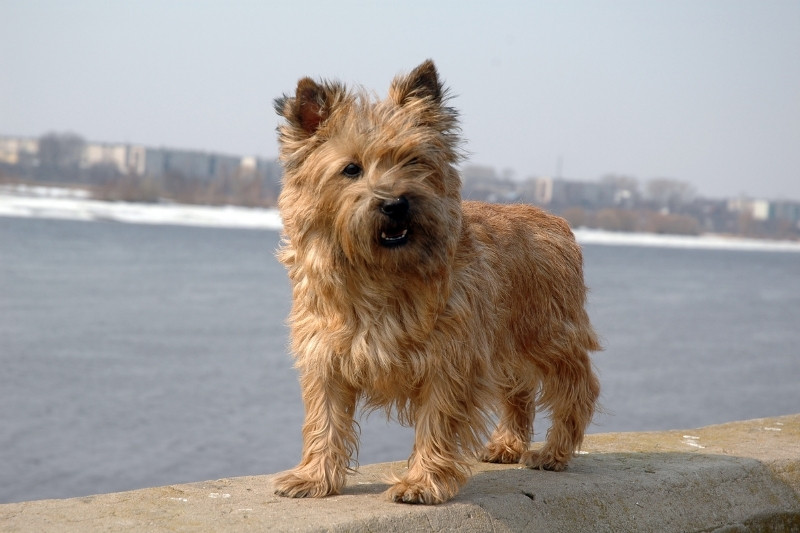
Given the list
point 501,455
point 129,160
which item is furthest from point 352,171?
point 129,160

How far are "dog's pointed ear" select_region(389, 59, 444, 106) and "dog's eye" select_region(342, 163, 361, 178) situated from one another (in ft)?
1.34

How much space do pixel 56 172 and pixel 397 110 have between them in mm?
92536

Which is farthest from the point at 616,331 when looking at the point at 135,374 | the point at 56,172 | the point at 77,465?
Answer: the point at 56,172

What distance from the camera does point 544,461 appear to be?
18.3ft

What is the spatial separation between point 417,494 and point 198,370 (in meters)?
17.0

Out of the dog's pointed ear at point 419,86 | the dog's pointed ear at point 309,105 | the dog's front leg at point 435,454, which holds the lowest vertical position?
the dog's front leg at point 435,454

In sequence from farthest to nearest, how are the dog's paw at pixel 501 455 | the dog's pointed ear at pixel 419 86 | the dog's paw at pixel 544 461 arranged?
the dog's paw at pixel 501 455, the dog's paw at pixel 544 461, the dog's pointed ear at pixel 419 86

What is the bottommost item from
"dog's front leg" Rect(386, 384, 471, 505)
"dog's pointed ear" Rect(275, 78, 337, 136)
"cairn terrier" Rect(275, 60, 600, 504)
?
"dog's front leg" Rect(386, 384, 471, 505)

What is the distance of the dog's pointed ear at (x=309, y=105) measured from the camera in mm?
4281

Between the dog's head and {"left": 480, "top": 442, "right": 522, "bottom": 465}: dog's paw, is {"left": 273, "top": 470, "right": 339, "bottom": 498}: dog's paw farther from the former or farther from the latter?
{"left": 480, "top": 442, "right": 522, "bottom": 465}: dog's paw

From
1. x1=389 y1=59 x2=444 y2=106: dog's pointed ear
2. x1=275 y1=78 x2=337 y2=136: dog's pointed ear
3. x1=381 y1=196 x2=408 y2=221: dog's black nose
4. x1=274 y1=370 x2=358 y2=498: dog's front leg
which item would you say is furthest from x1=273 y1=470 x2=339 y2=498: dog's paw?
x1=389 y1=59 x2=444 y2=106: dog's pointed ear

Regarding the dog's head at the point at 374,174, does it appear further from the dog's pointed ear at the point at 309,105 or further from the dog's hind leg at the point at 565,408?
the dog's hind leg at the point at 565,408

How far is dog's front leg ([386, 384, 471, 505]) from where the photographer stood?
4.52 m

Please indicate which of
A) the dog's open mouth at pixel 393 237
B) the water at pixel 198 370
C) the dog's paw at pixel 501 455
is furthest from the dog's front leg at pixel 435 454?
the water at pixel 198 370
